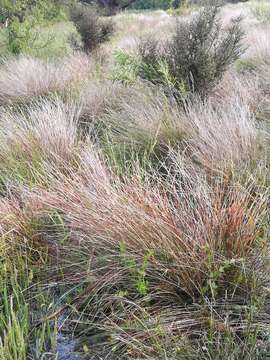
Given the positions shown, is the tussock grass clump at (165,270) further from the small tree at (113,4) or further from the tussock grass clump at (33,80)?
the small tree at (113,4)

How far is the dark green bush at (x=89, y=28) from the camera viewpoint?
797 cm

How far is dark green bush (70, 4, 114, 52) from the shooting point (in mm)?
7973

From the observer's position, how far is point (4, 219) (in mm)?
1896

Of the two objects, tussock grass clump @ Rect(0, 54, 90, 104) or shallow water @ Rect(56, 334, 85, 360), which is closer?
shallow water @ Rect(56, 334, 85, 360)

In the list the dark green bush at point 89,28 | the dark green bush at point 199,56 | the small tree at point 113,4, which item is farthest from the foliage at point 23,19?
the small tree at point 113,4

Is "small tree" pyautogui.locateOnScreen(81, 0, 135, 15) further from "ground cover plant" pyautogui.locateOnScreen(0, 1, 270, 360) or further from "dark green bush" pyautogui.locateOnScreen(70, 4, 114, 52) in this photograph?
"ground cover plant" pyautogui.locateOnScreen(0, 1, 270, 360)

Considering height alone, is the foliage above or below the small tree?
above

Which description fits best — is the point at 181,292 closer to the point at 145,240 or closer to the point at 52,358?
the point at 145,240

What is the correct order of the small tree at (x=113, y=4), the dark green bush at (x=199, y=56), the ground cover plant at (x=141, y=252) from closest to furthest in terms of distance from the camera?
the ground cover plant at (x=141, y=252) → the dark green bush at (x=199, y=56) → the small tree at (x=113, y=4)

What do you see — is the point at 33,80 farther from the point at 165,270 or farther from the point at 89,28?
the point at 165,270

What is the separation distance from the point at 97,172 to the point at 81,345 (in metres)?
0.97

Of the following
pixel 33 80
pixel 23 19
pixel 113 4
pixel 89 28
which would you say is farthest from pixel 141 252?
pixel 113 4

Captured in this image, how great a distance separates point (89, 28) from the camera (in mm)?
7953

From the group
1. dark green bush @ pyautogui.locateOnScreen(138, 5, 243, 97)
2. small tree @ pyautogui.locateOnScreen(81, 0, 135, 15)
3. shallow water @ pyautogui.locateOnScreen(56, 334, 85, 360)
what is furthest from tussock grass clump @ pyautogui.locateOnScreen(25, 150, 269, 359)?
small tree @ pyautogui.locateOnScreen(81, 0, 135, 15)
